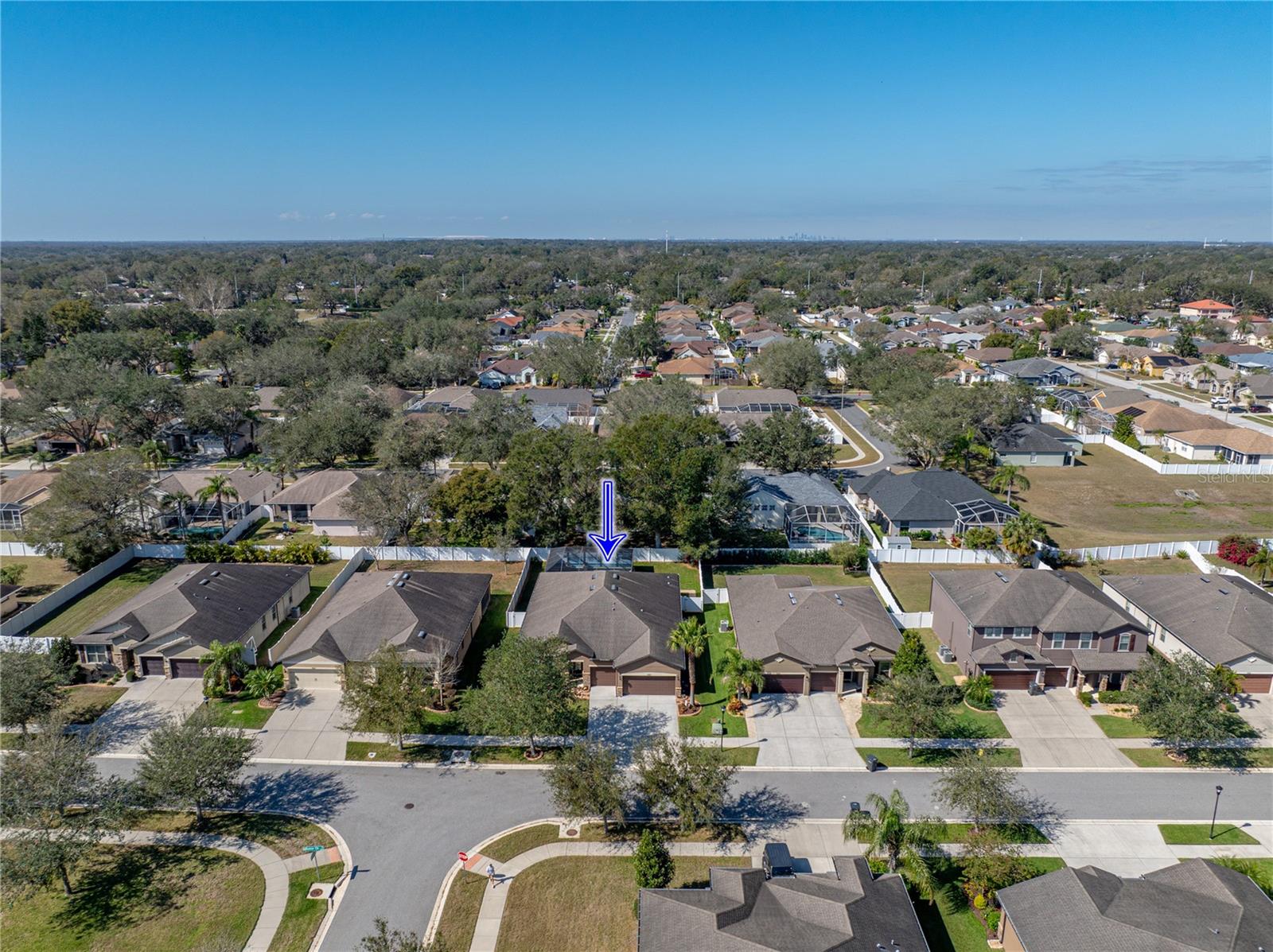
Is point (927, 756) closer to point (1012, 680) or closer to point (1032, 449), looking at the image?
point (1012, 680)

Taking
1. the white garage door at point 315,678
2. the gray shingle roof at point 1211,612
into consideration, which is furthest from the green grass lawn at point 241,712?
the gray shingle roof at point 1211,612

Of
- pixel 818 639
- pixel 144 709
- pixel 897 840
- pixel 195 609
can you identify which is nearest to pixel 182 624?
pixel 195 609

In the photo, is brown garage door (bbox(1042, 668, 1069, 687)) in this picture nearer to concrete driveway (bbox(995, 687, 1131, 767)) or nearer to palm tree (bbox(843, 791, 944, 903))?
concrete driveway (bbox(995, 687, 1131, 767))

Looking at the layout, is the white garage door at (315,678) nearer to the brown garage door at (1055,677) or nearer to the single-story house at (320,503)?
the single-story house at (320,503)

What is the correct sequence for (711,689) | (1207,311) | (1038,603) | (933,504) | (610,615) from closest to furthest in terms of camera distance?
(711,689)
(1038,603)
(610,615)
(933,504)
(1207,311)

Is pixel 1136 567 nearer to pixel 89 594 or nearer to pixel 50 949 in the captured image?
pixel 50 949

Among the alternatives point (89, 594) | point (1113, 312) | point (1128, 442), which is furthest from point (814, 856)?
point (1113, 312)
